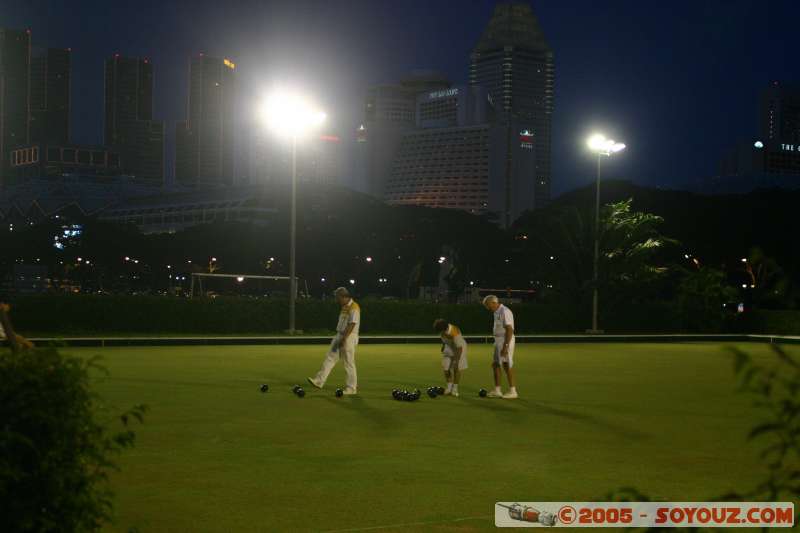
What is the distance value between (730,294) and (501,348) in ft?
105

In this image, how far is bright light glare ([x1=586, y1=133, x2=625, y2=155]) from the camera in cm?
3891

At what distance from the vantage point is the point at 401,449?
388 inches

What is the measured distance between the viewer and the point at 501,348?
14.4 m

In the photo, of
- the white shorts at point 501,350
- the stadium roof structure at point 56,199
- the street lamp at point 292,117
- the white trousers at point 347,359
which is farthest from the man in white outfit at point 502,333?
the stadium roof structure at point 56,199

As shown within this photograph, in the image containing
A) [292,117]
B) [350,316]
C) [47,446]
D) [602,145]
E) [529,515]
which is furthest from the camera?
[602,145]

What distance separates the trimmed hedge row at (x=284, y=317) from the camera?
32219 mm

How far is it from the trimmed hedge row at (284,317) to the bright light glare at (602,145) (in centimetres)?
696

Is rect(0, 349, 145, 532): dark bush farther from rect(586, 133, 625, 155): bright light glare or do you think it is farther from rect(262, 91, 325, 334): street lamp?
rect(586, 133, 625, 155): bright light glare

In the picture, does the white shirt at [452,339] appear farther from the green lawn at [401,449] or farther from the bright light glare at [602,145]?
the bright light glare at [602,145]

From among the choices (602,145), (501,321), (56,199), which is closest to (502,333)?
(501,321)

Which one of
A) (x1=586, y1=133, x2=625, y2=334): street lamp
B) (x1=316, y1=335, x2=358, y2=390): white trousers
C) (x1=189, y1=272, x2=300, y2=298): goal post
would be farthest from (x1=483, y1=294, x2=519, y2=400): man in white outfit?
(x1=189, y1=272, x2=300, y2=298): goal post

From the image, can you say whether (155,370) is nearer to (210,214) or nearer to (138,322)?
(138,322)

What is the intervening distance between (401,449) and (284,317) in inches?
1041

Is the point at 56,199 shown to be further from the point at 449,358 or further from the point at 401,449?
the point at 401,449
